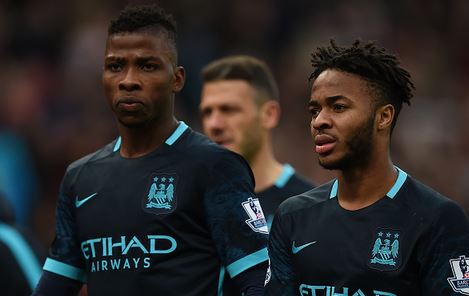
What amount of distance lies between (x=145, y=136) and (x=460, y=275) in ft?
5.53

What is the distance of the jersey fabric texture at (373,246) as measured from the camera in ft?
15.7

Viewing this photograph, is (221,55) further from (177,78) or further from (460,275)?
(460,275)

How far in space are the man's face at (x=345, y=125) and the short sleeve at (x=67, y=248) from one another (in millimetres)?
1374

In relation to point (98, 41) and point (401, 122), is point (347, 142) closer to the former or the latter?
point (401, 122)

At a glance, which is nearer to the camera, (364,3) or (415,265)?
(415,265)

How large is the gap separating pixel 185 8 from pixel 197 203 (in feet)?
31.3

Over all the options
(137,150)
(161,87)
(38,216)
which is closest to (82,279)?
(137,150)

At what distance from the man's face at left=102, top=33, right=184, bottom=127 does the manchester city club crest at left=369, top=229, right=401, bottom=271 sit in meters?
1.25

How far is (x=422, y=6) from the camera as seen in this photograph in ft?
46.4

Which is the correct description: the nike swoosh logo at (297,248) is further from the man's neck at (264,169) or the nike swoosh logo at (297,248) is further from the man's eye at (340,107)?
the man's neck at (264,169)

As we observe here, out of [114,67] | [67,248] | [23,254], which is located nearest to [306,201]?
[114,67]

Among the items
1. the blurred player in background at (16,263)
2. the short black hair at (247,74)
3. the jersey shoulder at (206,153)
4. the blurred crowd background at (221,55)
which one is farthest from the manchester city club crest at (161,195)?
the blurred crowd background at (221,55)

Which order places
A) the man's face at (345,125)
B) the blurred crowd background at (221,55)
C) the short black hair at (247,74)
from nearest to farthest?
the man's face at (345,125), the short black hair at (247,74), the blurred crowd background at (221,55)

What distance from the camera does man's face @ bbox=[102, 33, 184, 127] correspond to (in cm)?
541
